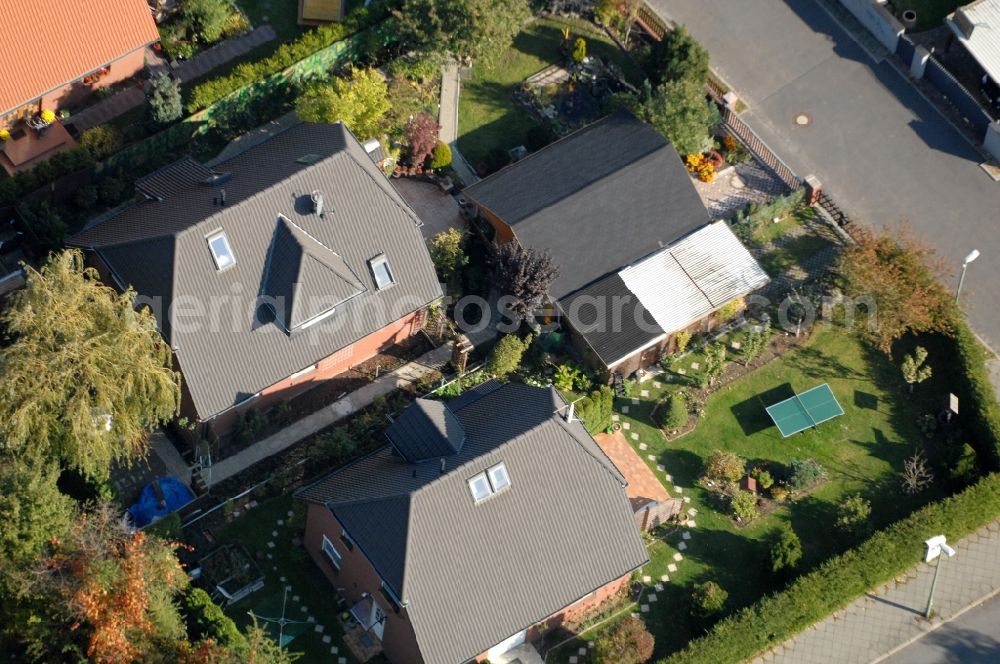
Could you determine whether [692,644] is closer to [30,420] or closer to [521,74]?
[30,420]

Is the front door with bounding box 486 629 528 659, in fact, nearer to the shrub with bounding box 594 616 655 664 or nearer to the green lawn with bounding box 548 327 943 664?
the green lawn with bounding box 548 327 943 664

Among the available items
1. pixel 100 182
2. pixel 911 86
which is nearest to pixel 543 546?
pixel 100 182

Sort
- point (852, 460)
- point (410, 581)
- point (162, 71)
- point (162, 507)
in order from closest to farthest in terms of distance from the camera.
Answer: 1. point (410, 581)
2. point (162, 507)
3. point (852, 460)
4. point (162, 71)

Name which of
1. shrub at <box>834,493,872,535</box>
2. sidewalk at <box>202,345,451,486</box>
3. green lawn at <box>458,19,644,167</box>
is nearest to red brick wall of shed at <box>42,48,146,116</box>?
green lawn at <box>458,19,644,167</box>

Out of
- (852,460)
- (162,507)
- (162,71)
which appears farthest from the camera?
(162,71)

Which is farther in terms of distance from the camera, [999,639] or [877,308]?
[877,308]

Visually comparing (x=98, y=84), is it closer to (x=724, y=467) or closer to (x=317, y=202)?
(x=317, y=202)
